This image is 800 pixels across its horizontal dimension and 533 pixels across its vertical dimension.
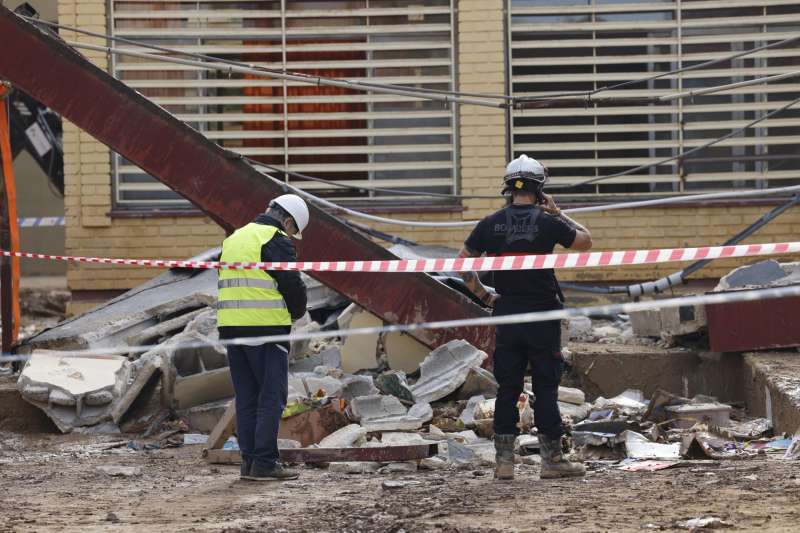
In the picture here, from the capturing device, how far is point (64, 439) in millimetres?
10055

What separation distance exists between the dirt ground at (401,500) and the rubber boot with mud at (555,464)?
0.42 feet

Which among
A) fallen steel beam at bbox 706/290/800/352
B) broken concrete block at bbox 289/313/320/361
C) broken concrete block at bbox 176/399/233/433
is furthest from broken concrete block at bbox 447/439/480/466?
fallen steel beam at bbox 706/290/800/352

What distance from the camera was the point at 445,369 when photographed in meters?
10.2

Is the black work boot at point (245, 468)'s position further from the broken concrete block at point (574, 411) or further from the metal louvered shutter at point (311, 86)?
the metal louvered shutter at point (311, 86)

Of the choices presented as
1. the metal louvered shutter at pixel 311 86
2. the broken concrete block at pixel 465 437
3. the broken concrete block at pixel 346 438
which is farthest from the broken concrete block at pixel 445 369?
the metal louvered shutter at pixel 311 86

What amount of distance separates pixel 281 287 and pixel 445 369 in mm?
2797

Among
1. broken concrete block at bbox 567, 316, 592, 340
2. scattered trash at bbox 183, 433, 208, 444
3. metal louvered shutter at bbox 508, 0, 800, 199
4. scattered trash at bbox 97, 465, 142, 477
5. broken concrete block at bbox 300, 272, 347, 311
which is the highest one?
metal louvered shutter at bbox 508, 0, 800, 199

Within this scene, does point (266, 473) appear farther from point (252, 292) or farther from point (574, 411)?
point (574, 411)

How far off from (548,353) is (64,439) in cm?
448

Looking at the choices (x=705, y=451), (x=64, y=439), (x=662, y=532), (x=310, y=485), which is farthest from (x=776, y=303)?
(x=64, y=439)

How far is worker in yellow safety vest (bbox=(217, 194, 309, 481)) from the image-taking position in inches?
305

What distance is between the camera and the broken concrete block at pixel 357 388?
9.83 metres

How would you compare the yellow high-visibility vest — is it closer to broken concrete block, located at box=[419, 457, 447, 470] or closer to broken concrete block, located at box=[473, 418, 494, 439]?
broken concrete block, located at box=[419, 457, 447, 470]

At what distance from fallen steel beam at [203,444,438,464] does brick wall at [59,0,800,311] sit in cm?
565
